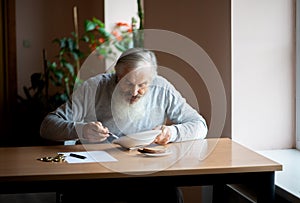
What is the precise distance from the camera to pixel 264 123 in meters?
3.04

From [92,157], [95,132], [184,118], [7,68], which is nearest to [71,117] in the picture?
[95,132]

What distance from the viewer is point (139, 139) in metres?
2.46

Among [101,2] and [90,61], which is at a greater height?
[101,2]

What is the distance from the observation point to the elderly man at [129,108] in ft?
8.63

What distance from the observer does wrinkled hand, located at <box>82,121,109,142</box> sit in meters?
2.46

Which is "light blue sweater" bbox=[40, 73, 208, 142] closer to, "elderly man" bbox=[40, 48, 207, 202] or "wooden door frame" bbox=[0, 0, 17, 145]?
"elderly man" bbox=[40, 48, 207, 202]

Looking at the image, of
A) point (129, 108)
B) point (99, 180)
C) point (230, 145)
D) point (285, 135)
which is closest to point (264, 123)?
point (285, 135)

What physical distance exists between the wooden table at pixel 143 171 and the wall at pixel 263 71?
64 centimetres

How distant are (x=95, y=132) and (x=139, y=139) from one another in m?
0.20

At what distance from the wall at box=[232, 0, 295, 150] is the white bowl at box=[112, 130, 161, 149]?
0.72 metres

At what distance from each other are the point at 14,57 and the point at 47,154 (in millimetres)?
3158

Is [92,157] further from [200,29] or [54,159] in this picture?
[200,29]

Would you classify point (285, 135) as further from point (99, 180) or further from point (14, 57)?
point (14, 57)

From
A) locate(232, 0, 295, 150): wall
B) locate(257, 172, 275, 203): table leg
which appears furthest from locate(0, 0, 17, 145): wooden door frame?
locate(257, 172, 275, 203): table leg
